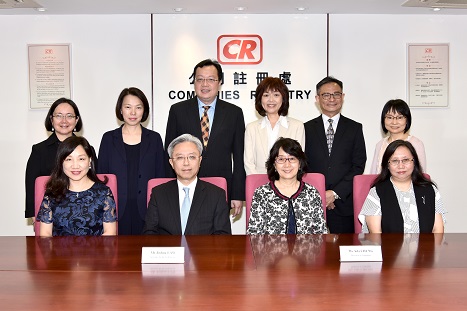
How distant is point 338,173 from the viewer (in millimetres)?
4375

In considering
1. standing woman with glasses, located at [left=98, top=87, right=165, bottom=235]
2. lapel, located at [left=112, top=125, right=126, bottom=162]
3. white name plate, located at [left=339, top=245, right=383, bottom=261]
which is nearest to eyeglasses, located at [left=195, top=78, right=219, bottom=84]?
standing woman with glasses, located at [left=98, top=87, right=165, bottom=235]

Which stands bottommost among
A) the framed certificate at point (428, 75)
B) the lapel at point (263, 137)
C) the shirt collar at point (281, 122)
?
the lapel at point (263, 137)

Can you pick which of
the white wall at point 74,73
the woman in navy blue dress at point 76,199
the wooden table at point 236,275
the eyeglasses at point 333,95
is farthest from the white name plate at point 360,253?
the white wall at point 74,73

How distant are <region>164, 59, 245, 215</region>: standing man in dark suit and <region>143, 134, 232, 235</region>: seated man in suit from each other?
926 millimetres

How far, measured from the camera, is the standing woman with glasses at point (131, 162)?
13.4 feet

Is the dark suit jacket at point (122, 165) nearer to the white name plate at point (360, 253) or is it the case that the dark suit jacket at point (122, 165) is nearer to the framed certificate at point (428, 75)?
the white name plate at point (360, 253)

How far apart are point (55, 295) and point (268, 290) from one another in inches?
29.6

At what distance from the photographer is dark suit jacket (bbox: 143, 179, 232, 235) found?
3.28 meters

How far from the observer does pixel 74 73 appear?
5992 mm

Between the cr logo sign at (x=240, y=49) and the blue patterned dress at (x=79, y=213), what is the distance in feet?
10.2

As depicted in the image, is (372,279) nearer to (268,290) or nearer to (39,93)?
(268,290)

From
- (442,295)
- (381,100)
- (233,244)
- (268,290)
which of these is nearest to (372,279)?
(442,295)

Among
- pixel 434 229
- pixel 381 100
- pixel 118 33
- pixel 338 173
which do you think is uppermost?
pixel 118 33

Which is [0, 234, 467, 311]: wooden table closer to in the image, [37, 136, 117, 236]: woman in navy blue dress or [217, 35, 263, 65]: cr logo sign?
[37, 136, 117, 236]: woman in navy blue dress
